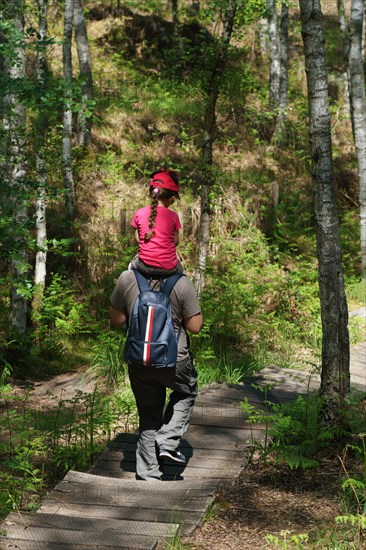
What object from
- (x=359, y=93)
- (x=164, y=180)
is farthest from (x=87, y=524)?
(x=359, y=93)

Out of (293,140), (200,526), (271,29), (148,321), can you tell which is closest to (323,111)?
(148,321)

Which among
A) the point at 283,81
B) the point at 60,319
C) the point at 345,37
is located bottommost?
the point at 60,319

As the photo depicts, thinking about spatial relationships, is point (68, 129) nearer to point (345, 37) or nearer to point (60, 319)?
point (60, 319)

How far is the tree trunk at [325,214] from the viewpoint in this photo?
5.97 m

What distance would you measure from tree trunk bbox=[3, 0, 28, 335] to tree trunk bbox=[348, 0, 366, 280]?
7.37 m

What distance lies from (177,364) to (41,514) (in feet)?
5.31

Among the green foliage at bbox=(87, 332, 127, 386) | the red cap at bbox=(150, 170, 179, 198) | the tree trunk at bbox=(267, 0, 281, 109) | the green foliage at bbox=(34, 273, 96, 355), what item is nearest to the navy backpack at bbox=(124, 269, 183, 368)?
the red cap at bbox=(150, 170, 179, 198)

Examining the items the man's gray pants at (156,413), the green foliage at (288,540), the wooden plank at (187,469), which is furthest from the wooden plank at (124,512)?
the wooden plank at (187,469)

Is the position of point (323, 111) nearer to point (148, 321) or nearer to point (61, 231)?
point (148, 321)

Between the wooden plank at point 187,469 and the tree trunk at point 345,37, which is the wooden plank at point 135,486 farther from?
the tree trunk at point 345,37

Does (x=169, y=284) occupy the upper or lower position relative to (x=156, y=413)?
upper

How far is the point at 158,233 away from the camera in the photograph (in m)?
5.42

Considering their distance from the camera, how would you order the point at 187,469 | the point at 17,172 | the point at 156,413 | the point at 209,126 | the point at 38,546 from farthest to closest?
the point at 209,126
the point at 17,172
the point at 187,469
the point at 156,413
the point at 38,546

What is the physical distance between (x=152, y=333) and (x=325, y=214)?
6.11 feet
